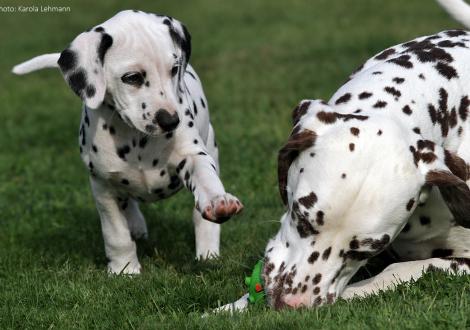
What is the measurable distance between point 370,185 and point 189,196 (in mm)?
4912

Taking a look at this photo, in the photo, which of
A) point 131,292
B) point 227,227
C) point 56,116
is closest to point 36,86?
point 56,116

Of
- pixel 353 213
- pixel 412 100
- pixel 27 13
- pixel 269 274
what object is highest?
pixel 412 100

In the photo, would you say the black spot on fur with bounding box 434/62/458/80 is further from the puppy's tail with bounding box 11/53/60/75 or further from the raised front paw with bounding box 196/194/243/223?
the puppy's tail with bounding box 11/53/60/75

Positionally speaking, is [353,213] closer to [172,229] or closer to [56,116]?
[172,229]

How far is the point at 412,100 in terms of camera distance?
242 inches

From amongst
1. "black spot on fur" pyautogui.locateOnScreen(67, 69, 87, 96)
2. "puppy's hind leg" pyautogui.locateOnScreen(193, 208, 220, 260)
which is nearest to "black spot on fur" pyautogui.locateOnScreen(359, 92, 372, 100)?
"black spot on fur" pyautogui.locateOnScreen(67, 69, 87, 96)

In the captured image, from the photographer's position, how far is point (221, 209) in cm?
623

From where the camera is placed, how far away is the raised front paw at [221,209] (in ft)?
20.5

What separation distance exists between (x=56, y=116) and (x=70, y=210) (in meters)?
5.07

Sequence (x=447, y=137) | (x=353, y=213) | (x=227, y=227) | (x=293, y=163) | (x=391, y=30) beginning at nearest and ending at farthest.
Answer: (x=353, y=213)
(x=293, y=163)
(x=447, y=137)
(x=227, y=227)
(x=391, y=30)

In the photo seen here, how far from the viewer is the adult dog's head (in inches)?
261

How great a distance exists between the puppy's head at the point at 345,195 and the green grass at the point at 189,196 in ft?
0.72

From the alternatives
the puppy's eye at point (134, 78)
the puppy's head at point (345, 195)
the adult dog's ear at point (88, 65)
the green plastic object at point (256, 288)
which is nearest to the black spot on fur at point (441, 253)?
the puppy's head at point (345, 195)

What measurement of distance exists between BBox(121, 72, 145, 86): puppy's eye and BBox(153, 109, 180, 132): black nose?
283mm
